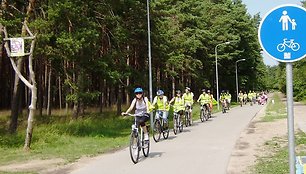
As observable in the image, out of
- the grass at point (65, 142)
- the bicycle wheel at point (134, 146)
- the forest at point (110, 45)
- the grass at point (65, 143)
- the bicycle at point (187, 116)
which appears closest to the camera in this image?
the bicycle wheel at point (134, 146)

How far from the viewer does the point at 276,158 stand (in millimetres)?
10875

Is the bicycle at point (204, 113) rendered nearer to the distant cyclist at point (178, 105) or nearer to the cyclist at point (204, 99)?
the cyclist at point (204, 99)

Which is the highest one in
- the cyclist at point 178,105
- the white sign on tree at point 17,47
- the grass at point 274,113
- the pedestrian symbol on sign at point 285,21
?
the white sign on tree at point 17,47

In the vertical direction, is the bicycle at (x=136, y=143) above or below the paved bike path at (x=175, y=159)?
above

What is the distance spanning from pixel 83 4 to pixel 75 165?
36.9 ft

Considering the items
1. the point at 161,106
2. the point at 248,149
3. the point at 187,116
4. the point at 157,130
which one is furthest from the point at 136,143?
the point at 187,116

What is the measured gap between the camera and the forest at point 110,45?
17781mm

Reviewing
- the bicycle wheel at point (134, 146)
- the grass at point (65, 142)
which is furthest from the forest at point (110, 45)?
the bicycle wheel at point (134, 146)

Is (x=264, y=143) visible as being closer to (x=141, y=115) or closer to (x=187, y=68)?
(x=141, y=115)

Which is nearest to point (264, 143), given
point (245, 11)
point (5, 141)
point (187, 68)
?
point (5, 141)

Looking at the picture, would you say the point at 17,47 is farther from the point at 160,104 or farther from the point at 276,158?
the point at 276,158

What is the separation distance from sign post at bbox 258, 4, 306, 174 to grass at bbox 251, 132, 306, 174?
456cm

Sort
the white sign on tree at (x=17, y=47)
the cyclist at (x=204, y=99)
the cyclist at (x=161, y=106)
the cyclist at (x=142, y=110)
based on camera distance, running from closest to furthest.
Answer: the cyclist at (x=142, y=110) < the white sign on tree at (x=17, y=47) < the cyclist at (x=161, y=106) < the cyclist at (x=204, y=99)

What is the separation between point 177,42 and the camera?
42156 millimetres
